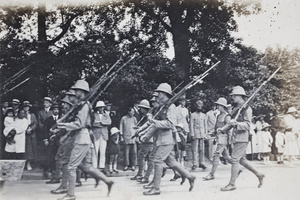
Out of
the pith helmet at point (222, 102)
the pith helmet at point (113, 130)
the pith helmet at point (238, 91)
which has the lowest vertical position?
the pith helmet at point (113, 130)

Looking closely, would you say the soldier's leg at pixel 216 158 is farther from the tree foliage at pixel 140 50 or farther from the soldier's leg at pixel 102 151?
the soldier's leg at pixel 102 151

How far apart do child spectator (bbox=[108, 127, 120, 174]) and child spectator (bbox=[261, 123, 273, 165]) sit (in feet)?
9.81

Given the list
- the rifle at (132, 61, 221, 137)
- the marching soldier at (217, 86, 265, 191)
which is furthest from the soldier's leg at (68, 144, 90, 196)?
the marching soldier at (217, 86, 265, 191)

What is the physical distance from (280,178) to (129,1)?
13.8 ft

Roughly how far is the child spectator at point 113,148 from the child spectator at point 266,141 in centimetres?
299

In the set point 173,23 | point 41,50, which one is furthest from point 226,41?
point 41,50

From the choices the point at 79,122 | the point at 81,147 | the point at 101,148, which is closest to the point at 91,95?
the point at 79,122

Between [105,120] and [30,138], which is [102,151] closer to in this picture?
[105,120]

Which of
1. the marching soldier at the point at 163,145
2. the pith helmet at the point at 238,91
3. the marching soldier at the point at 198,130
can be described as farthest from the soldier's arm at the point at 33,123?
the pith helmet at the point at 238,91

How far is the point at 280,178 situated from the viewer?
7.55m

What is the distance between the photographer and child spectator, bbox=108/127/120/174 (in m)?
8.02

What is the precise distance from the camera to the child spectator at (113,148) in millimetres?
8023

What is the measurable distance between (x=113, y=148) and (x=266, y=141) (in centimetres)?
319

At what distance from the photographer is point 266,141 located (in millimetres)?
8664
